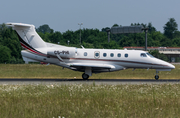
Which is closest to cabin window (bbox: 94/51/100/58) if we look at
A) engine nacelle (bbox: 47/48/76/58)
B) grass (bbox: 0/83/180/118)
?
engine nacelle (bbox: 47/48/76/58)

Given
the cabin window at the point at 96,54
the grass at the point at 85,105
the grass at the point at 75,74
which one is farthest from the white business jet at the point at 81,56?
the grass at the point at 85,105

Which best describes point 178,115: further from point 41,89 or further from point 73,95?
point 41,89

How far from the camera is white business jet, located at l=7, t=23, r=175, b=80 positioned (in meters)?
25.3

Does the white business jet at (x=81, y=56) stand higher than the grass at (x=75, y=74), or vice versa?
the white business jet at (x=81, y=56)

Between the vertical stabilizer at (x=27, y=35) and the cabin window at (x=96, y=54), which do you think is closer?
the cabin window at (x=96, y=54)

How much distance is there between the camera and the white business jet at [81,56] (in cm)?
2530

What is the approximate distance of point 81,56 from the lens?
25469 mm

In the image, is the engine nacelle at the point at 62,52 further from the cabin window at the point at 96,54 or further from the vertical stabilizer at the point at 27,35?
the cabin window at the point at 96,54

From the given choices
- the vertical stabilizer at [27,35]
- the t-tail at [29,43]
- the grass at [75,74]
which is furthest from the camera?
the grass at [75,74]

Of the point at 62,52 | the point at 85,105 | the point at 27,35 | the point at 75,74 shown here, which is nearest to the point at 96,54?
the point at 62,52

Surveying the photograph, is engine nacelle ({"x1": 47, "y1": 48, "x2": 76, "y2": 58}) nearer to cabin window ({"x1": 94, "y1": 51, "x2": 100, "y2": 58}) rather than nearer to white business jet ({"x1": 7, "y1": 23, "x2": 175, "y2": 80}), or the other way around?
white business jet ({"x1": 7, "y1": 23, "x2": 175, "y2": 80})

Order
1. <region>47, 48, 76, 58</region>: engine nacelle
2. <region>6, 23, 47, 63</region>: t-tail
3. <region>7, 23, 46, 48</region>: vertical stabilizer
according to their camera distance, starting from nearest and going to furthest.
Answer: <region>47, 48, 76, 58</region>: engine nacelle → <region>6, 23, 47, 63</region>: t-tail → <region>7, 23, 46, 48</region>: vertical stabilizer

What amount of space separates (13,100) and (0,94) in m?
1.78

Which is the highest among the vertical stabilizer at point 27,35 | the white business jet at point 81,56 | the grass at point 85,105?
the vertical stabilizer at point 27,35
